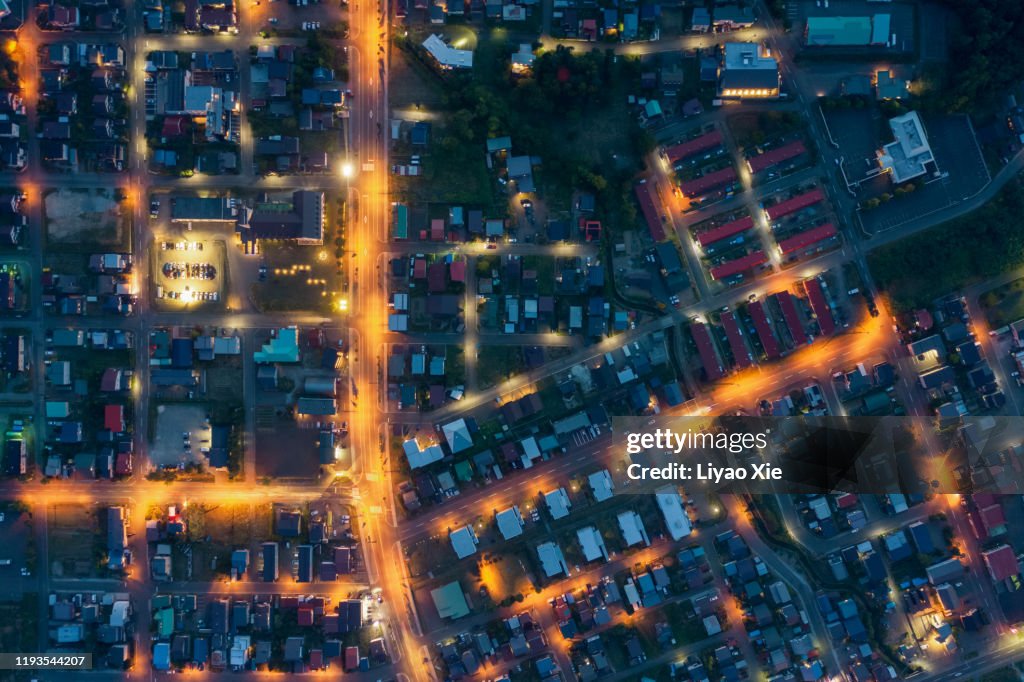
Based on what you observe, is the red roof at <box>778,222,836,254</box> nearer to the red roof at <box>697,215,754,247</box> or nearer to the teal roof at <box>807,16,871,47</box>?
the red roof at <box>697,215,754,247</box>

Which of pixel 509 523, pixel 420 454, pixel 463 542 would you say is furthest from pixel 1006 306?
pixel 420 454

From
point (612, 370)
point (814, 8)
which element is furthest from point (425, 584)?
point (814, 8)

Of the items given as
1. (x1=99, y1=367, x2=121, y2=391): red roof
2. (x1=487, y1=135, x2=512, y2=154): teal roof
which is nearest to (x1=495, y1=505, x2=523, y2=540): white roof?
(x1=487, y1=135, x2=512, y2=154): teal roof

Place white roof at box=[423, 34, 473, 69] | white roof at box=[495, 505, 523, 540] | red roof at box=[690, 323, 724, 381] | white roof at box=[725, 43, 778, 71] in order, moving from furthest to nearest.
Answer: red roof at box=[690, 323, 724, 381], white roof at box=[495, 505, 523, 540], white roof at box=[423, 34, 473, 69], white roof at box=[725, 43, 778, 71]

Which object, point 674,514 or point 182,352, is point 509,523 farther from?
point 182,352

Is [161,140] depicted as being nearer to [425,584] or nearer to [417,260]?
[417,260]

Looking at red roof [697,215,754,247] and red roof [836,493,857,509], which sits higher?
red roof [697,215,754,247]

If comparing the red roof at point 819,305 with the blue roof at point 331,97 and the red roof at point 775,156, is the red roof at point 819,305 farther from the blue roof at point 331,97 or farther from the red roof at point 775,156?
the blue roof at point 331,97

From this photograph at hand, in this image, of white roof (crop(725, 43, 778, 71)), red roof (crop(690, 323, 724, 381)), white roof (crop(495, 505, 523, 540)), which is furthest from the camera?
red roof (crop(690, 323, 724, 381))
